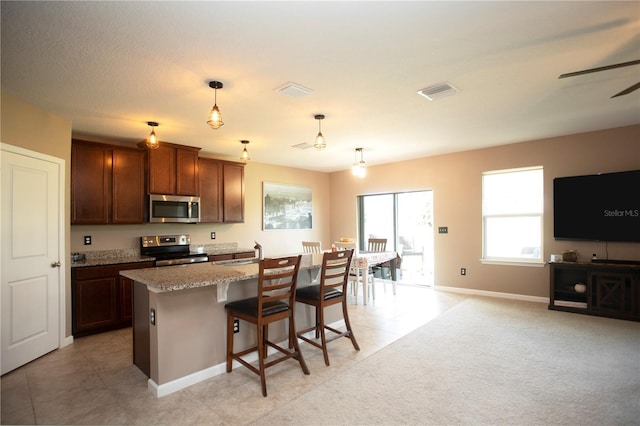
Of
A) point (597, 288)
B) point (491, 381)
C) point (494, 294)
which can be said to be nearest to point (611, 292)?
point (597, 288)

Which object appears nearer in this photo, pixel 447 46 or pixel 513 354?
pixel 447 46

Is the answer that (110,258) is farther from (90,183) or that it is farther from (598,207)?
(598,207)

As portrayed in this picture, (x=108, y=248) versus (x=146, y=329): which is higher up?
(x=108, y=248)

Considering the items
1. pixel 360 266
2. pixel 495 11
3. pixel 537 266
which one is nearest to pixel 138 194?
pixel 360 266

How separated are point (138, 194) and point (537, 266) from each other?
19.5 feet

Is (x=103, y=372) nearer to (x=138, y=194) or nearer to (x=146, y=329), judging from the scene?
(x=146, y=329)

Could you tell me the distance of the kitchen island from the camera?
2449 mm

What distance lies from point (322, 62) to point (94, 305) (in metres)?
3.76

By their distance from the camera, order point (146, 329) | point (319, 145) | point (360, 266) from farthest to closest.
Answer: point (360, 266), point (319, 145), point (146, 329)

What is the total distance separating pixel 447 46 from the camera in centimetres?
226

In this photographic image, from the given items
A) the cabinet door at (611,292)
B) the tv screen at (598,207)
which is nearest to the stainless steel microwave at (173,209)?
the tv screen at (598,207)

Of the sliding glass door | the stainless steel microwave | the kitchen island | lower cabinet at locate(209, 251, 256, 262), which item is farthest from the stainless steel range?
the sliding glass door

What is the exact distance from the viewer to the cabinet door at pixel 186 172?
191 inches

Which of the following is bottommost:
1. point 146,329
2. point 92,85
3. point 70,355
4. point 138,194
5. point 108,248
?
point 70,355
